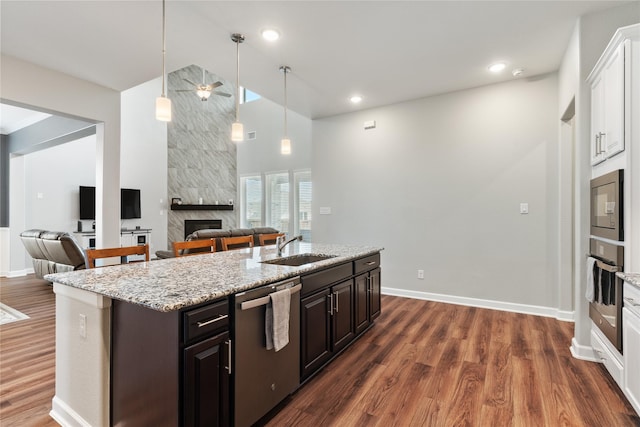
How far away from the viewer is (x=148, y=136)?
7.88m

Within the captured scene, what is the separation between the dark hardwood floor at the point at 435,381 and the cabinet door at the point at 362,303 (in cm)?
17

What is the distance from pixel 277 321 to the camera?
1.79 meters

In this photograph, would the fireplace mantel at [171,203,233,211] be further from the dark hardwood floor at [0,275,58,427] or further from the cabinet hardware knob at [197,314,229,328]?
the cabinet hardware knob at [197,314,229,328]

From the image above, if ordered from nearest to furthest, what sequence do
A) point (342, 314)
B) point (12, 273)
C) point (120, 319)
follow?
1. point (120, 319)
2. point (342, 314)
3. point (12, 273)

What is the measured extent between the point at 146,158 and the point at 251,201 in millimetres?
2762

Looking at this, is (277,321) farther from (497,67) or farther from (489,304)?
(497,67)

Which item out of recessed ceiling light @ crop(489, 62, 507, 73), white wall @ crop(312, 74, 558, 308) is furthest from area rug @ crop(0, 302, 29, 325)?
recessed ceiling light @ crop(489, 62, 507, 73)

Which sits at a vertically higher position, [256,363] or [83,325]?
[83,325]

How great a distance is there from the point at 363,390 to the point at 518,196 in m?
3.05

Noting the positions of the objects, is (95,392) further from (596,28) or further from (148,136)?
(148,136)

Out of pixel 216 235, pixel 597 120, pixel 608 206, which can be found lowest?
pixel 216 235

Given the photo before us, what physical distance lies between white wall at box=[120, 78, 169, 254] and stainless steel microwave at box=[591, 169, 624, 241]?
8.24 metres

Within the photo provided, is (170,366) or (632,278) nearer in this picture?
(170,366)

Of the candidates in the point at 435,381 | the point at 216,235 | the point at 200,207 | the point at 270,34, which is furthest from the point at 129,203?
the point at 435,381
